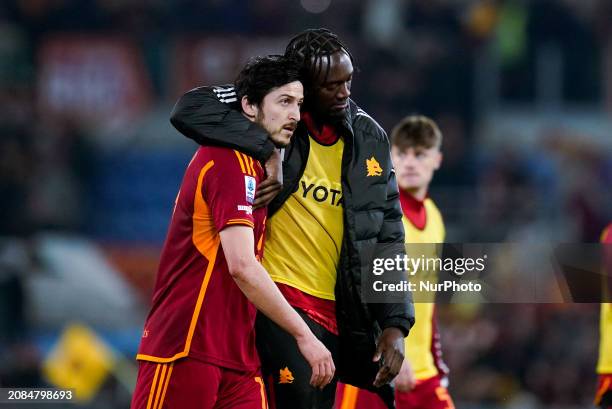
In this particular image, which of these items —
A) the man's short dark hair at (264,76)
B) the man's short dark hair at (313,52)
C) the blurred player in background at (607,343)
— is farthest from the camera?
the blurred player in background at (607,343)

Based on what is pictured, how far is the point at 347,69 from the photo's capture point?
15.4ft

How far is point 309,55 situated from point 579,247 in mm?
2096

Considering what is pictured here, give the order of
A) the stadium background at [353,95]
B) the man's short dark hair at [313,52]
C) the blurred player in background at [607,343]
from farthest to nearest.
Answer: the stadium background at [353,95] < the blurred player in background at [607,343] < the man's short dark hair at [313,52]

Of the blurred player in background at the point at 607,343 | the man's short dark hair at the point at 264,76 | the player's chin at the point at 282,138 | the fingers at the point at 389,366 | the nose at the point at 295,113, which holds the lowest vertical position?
the fingers at the point at 389,366

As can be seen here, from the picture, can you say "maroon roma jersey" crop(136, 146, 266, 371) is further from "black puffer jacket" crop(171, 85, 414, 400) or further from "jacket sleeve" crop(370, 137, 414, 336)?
"jacket sleeve" crop(370, 137, 414, 336)

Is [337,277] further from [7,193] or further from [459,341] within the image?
[7,193]

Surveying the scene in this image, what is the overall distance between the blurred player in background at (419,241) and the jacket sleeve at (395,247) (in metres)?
0.92

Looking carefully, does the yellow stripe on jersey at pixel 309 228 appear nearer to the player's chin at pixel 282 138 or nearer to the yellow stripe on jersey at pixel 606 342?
the player's chin at pixel 282 138

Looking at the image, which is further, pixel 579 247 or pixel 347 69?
Answer: pixel 579 247

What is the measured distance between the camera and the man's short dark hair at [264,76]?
4.42 metres

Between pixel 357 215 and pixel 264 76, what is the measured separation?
0.70 metres

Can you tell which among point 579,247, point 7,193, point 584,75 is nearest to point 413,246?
point 579,247

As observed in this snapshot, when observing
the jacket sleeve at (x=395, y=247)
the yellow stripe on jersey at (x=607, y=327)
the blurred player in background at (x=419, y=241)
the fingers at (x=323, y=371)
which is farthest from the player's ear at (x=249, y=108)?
the yellow stripe on jersey at (x=607, y=327)

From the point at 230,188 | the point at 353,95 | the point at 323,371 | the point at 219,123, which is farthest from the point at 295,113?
the point at 353,95
